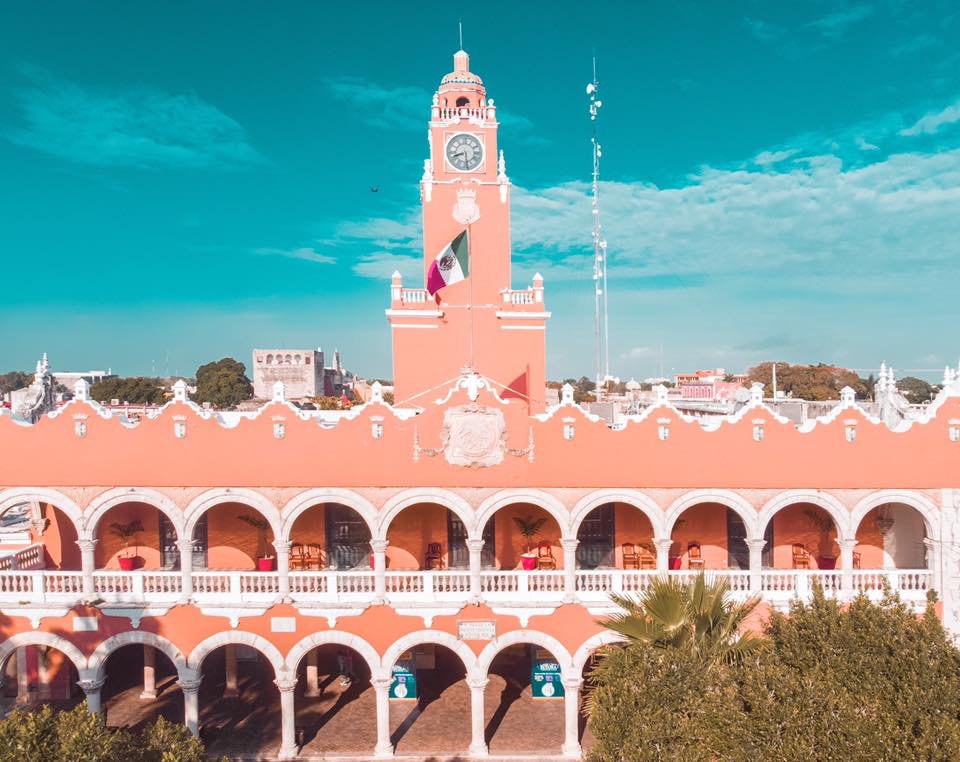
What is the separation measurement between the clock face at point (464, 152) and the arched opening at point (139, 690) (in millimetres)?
20630

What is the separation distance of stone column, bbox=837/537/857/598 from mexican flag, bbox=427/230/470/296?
45.3 ft

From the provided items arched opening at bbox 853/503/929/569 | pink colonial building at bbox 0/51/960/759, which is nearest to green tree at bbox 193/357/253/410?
pink colonial building at bbox 0/51/960/759

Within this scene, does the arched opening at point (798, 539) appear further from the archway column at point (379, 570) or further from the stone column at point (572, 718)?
the archway column at point (379, 570)

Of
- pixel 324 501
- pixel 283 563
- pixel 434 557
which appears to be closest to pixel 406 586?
pixel 434 557

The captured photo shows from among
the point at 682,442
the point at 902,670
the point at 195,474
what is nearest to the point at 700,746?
the point at 902,670

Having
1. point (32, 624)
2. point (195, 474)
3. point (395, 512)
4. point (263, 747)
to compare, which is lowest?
point (263, 747)

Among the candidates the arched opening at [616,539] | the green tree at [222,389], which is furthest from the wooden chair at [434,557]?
the green tree at [222,389]

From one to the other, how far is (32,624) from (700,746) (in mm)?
18144

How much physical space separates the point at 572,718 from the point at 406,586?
596 cm

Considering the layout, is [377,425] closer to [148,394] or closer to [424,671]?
[424,671]

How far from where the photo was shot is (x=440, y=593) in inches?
691

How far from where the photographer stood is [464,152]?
24.5m

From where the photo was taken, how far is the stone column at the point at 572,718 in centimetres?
1706

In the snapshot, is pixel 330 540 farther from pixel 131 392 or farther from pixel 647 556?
pixel 131 392
